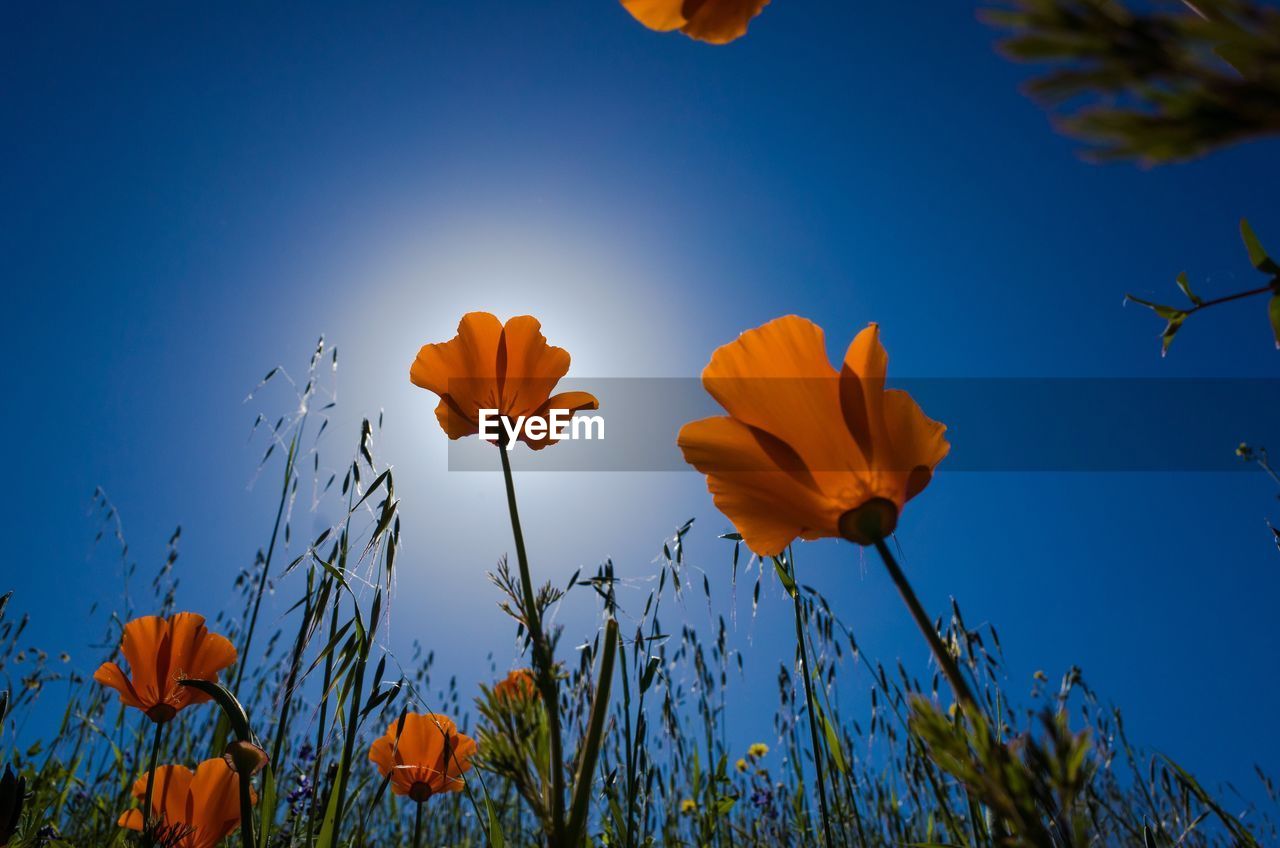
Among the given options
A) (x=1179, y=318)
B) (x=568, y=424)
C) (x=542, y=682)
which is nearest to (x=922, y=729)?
(x=542, y=682)

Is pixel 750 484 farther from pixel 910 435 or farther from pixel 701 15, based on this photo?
pixel 701 15

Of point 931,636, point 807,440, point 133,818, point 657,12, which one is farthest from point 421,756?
point 657,12

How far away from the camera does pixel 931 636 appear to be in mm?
577

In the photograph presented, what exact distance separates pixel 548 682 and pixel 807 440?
0.38 meters

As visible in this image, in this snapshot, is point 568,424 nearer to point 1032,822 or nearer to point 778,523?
point 778,523

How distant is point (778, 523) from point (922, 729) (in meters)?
0.40

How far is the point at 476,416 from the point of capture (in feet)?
4.72

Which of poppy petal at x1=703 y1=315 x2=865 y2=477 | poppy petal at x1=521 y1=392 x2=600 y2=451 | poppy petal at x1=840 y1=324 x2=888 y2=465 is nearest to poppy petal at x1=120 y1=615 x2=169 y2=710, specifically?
poppy petal at x1=521 y1=392 x2=600 y2=451

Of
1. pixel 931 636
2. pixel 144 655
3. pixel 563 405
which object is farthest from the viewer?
pixel 144 655

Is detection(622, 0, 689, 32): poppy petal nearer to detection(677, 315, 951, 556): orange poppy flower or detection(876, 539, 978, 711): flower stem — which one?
detection(677, 315, 951, 556): orange poppy flower

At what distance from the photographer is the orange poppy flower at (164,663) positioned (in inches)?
64.1

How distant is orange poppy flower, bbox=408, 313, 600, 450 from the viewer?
55.9 inches

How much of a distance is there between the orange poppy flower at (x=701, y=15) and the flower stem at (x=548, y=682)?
1.82 ft

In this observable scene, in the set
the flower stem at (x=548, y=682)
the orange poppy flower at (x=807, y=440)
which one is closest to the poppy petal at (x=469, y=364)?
the flower stem at (x=548, y=682)
